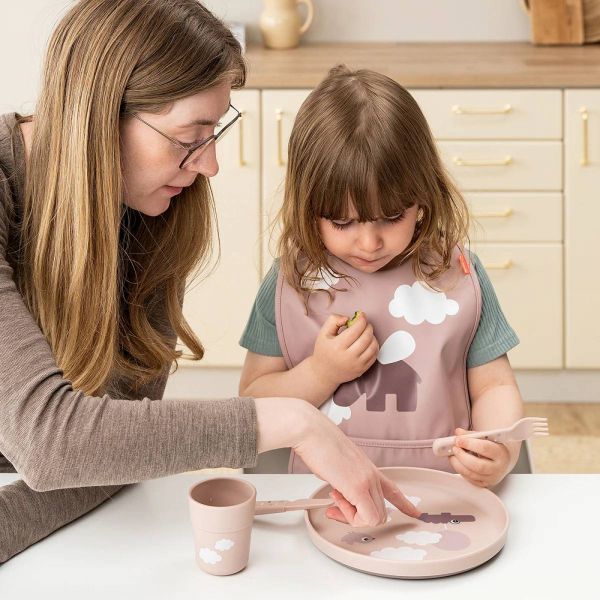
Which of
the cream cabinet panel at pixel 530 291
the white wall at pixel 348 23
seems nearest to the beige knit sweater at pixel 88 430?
the cream cabinet panel at pixel 530 291

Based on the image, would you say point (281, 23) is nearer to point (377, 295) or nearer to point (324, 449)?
point (377, 295)

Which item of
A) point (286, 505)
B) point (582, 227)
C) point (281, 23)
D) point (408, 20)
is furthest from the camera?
point (408, 20)

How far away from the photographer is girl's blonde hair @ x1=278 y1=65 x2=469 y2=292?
1404mm

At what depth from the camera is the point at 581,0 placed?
11.0 feet

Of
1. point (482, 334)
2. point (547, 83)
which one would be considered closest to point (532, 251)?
point (547, 83)

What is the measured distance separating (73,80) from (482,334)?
0.72 metres

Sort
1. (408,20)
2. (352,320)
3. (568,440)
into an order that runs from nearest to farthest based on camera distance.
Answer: (352,320)
(568,440)
(408,20)

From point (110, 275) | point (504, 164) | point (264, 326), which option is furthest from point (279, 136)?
point (110, 275)

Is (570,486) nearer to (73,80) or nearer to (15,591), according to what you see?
(15,591)

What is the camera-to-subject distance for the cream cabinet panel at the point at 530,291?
3059 millimetres

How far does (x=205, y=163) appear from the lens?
4.28 ft

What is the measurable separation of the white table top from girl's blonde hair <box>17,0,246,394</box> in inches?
7.8

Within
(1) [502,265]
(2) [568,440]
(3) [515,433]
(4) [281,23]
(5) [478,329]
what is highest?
(4) [281,23]

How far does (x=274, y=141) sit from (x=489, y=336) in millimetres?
1584
